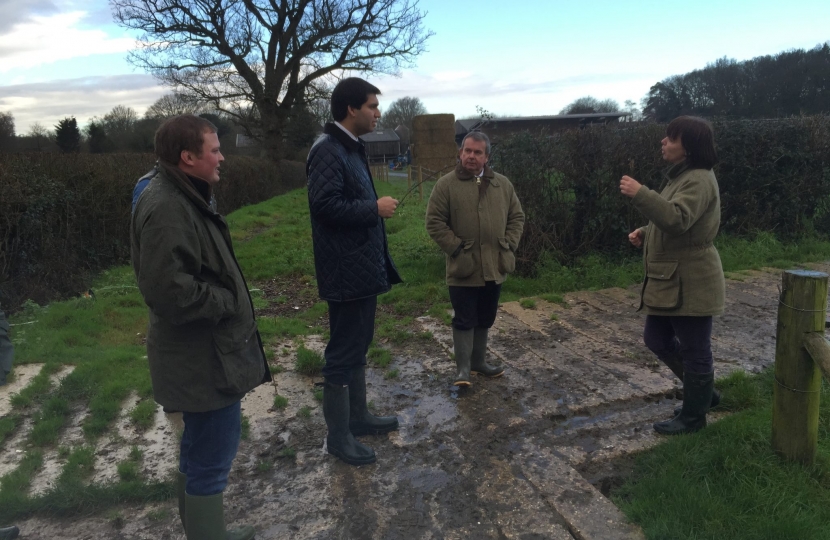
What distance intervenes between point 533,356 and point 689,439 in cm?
169

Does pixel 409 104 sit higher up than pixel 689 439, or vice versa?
pixel 409 104

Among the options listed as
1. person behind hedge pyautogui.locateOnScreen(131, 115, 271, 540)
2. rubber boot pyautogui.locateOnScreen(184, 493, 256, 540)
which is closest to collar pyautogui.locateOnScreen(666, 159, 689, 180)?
person behind hedge pyautogui.locateOnScreen(131, 115, 271, 540)

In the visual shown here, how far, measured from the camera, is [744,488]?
9.05 feet

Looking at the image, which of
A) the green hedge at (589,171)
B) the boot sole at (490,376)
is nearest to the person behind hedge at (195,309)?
the boot sole at (490,376)

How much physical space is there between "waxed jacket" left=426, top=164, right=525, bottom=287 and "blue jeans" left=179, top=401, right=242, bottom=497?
81.0 inches

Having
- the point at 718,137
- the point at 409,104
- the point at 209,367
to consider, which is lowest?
the point at 209,367

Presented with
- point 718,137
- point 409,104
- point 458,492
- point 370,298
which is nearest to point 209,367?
point 370,298

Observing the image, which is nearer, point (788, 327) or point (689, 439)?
point (788, 327)

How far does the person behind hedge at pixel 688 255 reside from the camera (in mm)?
3141

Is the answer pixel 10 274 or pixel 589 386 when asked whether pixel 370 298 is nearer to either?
pixel 589 386

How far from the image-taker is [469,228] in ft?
13.3

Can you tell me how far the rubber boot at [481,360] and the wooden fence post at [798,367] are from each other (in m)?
1.89

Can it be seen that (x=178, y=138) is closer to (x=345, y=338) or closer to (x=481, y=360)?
(x=345, y=338)

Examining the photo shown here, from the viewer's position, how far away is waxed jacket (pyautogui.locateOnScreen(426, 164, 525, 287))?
4.03 meters
